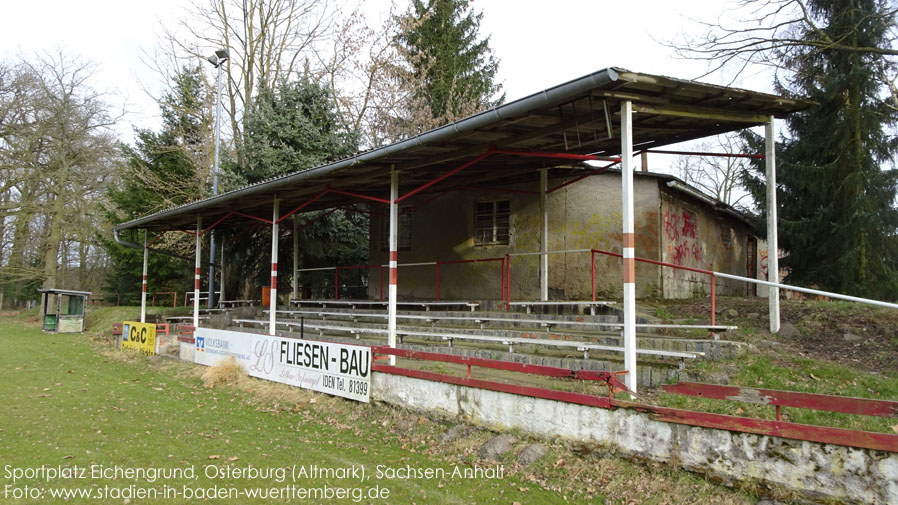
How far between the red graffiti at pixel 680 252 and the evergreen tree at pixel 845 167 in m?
2.49

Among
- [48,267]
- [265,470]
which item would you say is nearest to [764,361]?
[265,470]

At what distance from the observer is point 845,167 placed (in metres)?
12.3

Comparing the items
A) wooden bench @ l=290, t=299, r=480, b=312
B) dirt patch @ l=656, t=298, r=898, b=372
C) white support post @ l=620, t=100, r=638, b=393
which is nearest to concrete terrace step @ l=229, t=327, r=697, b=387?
white support post @ l=620, t=100, r=638, b=393

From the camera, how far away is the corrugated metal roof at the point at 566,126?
19.8 feet

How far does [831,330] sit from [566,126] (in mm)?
5031

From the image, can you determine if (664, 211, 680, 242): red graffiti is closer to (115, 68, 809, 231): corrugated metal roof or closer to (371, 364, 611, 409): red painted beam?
(115, 68, 809, 231): corrugated metal roof

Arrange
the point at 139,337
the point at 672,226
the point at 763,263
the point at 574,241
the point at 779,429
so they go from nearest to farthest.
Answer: the point at 779,429, the point at 574,241, the point at 672,226, the point at 139,337, the point at 763,263

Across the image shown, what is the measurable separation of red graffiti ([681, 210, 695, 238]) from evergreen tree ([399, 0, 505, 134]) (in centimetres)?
1300

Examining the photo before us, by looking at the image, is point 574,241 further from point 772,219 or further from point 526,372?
point 526,372

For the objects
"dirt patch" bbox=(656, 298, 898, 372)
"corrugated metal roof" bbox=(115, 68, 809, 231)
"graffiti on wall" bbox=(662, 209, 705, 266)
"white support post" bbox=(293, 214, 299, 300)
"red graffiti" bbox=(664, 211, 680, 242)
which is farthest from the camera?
"white support post" bbox=(293, 214, 299, 300)

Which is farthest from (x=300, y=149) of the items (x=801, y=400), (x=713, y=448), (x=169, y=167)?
(x=801, y=400)

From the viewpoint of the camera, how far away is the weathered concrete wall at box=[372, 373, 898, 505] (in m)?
3.81

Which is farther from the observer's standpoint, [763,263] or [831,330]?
[763,263]

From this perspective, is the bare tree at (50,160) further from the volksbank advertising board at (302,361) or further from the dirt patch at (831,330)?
the dirt patch at (831,330)
